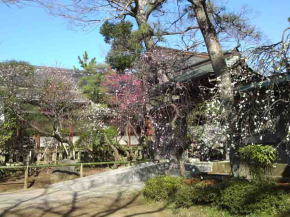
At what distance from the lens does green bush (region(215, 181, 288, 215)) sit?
6309mm

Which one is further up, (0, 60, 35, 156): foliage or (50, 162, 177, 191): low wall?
(0, 60, 35, 156): foliage

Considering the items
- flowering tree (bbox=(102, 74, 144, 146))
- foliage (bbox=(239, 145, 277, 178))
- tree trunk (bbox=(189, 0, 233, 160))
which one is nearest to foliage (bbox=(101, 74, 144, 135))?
flowering tree (bbox=(102, 74, 144, 146))

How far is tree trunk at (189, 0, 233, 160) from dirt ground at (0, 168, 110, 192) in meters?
7.16

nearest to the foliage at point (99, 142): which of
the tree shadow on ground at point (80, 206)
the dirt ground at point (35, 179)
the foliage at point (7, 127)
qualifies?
the dirt ground at point (35, 179)

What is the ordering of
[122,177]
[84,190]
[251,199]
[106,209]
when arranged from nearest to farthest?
[251,199]
[106,209]
[84,190]
[122,177]

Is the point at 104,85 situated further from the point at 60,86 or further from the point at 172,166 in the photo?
the point at 172,166

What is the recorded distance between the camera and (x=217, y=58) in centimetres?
909

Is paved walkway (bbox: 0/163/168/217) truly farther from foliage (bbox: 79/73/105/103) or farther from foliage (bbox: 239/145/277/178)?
foliage (bbox: 79/73/105/103)

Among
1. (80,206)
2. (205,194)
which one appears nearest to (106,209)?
(80,206)

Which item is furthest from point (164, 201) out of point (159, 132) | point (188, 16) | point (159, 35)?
point (188, 16)

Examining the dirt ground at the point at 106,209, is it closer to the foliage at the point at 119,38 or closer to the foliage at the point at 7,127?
the foliage at the point at 7,127

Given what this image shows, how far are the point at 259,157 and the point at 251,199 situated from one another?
1380mm

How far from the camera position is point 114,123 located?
16.4 meters

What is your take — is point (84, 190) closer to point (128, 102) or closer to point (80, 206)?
point (80, 206)
